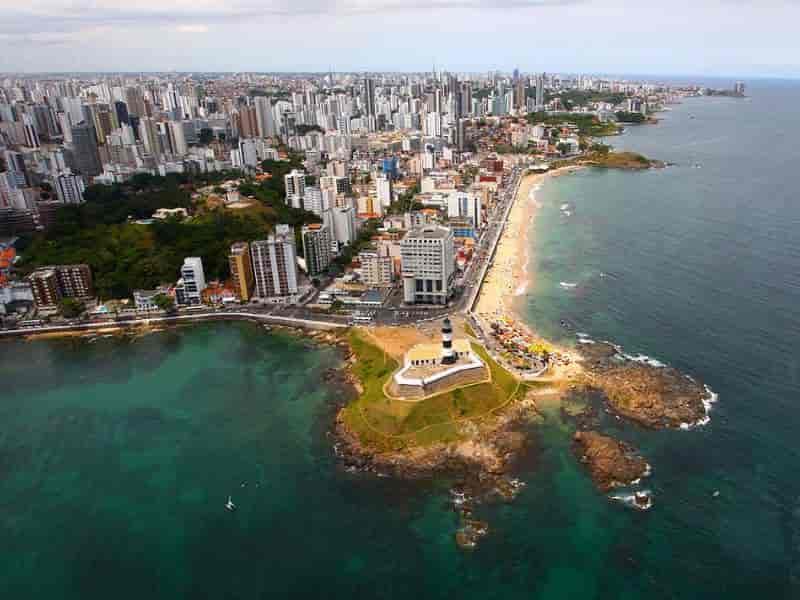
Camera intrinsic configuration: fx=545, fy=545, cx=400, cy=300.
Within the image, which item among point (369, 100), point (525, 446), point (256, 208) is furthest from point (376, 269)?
point (369, 100)

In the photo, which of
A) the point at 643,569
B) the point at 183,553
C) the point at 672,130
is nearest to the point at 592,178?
the point at 672,130

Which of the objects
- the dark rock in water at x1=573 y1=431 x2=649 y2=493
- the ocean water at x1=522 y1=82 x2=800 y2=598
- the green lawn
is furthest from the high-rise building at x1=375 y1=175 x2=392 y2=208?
the dark rock in water at x1=573 y1=431 x2=649 y2=493

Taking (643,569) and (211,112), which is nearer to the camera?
(643,569)

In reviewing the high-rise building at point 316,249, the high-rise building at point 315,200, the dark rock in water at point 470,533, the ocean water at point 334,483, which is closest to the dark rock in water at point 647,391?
the ocean water at point 334,483

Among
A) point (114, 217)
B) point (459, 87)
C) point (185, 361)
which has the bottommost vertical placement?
point (185, 361)

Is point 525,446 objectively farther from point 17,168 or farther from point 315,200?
point 17,168

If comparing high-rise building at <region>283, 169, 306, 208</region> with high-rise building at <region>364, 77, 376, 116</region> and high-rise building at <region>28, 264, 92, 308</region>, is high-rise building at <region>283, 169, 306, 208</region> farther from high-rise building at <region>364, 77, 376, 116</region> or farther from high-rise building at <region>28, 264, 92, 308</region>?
high-rise building at <region>364, 77, 376, 116</region>

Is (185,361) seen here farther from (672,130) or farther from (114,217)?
(672,130)
